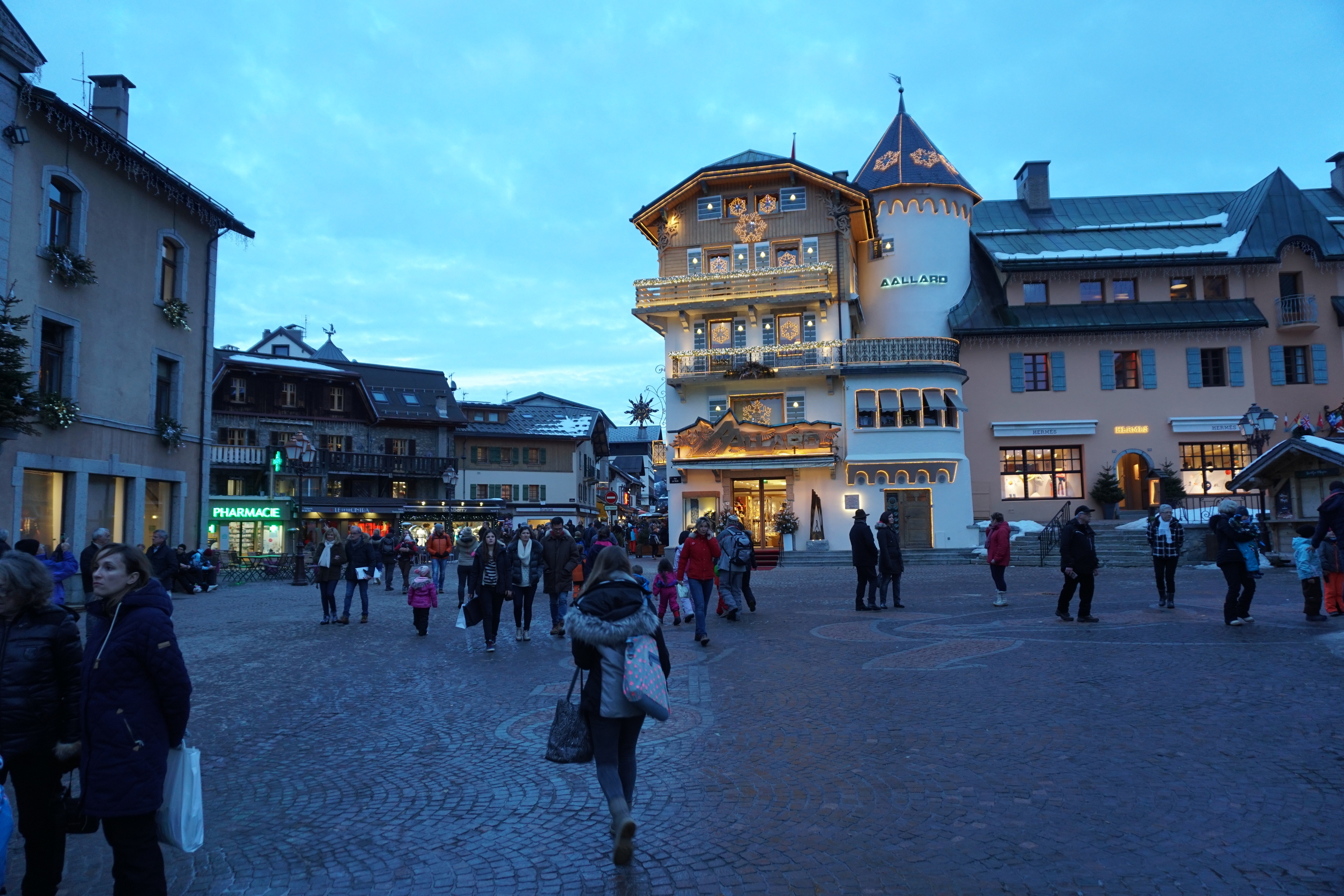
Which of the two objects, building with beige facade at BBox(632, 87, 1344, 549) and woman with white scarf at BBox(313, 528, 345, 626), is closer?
woman with white scarf at BBox(313, 528, 345, 626)

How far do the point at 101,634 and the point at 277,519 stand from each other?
3958cm

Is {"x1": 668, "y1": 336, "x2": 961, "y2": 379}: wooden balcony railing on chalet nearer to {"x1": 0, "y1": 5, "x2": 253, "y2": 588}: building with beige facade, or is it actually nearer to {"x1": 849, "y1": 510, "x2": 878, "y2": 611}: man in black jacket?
{"x1": 0, "y1": 5, "x2": 253, "y2": 588}: building with beige facade

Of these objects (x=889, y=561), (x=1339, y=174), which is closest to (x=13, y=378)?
(x=889, y=561)

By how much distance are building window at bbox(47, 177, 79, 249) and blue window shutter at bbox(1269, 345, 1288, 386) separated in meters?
40.2

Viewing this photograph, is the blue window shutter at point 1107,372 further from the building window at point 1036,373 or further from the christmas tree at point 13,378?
the christmas tree at point 13,378

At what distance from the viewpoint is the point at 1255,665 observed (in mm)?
9445

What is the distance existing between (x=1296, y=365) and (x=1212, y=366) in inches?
139

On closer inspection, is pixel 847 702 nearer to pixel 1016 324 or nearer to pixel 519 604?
pixel 519 604

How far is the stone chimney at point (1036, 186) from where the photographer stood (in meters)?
43.2

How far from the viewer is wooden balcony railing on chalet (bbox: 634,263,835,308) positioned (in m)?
34.8

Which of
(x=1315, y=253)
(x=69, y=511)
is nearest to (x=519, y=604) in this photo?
(x=69, y=511)

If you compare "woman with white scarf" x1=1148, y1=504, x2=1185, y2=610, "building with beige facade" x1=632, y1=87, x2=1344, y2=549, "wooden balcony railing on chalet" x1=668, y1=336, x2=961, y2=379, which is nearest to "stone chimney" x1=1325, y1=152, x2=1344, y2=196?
"building with beige facade" x1=632, y1=87, x2=1344, y2=549

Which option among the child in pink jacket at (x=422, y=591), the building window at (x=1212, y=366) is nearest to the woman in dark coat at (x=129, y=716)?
the child in pink jacket at (x=422, y=591)

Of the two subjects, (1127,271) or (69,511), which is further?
(1127,271)
